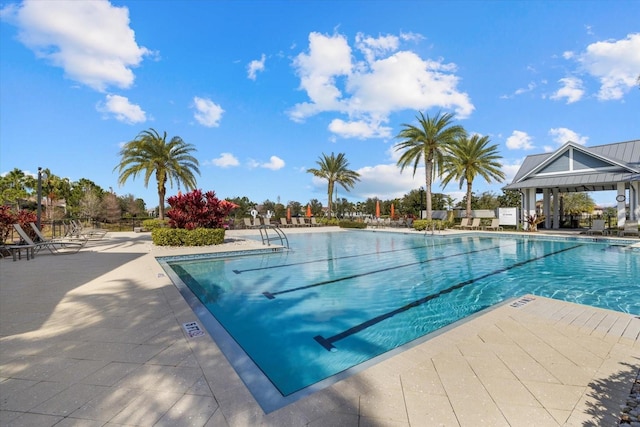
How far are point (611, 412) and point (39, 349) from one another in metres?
4.79

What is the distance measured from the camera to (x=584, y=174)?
17.8 metres

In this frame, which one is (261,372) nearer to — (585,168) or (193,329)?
(193,329)

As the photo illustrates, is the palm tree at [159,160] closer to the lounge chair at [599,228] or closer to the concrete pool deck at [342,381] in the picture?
the concrete pool deck at [342,381]

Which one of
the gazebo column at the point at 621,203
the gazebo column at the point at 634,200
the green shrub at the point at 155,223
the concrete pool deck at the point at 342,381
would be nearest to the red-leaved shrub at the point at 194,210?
the green shrub at the point at 155,223

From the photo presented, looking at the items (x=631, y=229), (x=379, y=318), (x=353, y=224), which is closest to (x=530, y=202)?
(x=631, y=229)

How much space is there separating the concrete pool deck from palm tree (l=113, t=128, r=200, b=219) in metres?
17.2

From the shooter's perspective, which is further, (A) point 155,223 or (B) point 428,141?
(B) point 428,141

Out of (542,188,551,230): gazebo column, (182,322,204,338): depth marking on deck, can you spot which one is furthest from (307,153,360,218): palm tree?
(182,322,204,338): depth marking on deck

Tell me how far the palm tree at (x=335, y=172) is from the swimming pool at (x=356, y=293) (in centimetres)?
1911

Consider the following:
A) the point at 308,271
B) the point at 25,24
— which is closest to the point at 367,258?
the point at 308,271

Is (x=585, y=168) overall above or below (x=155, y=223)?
above

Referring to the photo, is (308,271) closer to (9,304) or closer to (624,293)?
(9,304)

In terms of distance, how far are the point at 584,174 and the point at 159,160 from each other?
27.0m

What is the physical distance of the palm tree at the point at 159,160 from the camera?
61.5ft
